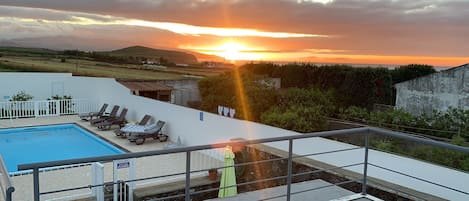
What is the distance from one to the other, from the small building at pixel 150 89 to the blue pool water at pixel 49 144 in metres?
2.63

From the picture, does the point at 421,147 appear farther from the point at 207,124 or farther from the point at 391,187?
the point at 207,124

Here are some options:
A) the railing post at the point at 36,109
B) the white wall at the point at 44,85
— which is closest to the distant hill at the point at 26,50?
the white wall at the point at 44,85

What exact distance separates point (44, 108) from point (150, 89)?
4320 mm

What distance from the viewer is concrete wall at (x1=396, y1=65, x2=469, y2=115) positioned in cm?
1234

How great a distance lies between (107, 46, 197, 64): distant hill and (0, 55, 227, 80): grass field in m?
0.65

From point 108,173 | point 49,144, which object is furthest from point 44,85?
point 108,173

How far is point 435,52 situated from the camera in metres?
14.1

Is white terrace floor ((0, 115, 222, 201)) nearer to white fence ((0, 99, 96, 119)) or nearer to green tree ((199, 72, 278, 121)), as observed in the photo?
green tree ((199, 72, 278, 121))

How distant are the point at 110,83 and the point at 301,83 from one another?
27.9 feet

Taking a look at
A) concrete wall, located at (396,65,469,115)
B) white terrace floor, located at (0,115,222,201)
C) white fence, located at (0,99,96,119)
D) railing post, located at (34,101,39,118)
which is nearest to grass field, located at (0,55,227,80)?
white fence, located at (0,99,96,119)

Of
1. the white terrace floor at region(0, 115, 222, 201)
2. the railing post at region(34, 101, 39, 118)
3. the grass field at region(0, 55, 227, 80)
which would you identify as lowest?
the white terrace floor at region(0, 115, 222, 201)

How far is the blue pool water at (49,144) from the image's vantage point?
415 inches

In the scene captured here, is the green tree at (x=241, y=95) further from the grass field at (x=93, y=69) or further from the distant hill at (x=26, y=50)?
the distant hill at (x=26, y=50)

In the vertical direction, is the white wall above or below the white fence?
above
